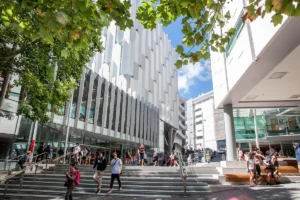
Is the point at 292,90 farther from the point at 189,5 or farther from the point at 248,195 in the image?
the point at 189,5

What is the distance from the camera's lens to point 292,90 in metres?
11.3

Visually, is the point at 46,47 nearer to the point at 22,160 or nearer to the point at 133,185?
the point at 22,160

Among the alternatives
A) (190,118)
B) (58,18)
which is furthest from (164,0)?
(190,118)

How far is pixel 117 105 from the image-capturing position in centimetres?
2902

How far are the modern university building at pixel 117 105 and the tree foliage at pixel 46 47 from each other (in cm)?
178

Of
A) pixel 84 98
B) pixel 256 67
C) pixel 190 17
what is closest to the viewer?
pixel 190 17

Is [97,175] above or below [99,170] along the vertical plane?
below

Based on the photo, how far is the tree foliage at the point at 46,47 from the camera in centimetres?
358

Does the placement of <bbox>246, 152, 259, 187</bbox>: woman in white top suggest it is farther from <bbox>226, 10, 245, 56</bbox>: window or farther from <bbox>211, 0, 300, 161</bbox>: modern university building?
<bbox>226, 10, 245, 56</bbox>: window

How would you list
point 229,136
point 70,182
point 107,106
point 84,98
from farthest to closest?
point 107,106 < point 84,98 < point 229,136 < point 70,182

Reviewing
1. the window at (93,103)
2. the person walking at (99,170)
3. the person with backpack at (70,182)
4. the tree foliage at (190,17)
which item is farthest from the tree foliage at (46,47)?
the window at (93,103)

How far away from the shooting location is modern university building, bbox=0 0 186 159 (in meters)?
17.7

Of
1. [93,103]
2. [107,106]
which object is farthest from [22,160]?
[107,106]

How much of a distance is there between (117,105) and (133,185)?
1945cm
